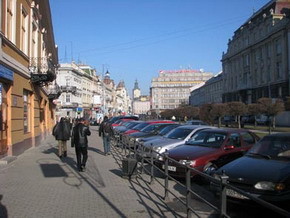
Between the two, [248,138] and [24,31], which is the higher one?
[24,31]

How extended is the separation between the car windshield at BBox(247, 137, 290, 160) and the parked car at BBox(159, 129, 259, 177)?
56.2 inches

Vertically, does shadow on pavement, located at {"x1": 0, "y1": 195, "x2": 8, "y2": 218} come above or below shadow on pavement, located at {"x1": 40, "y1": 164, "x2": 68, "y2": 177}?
below

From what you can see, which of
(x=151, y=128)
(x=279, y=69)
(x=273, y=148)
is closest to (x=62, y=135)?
(x=151, y=128)

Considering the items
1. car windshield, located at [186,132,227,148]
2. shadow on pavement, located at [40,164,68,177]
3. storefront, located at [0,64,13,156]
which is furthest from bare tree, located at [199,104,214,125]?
car windshield, located at [186,132,227,148]

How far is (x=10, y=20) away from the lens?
15523 millimetres

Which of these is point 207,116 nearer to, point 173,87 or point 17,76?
point 17,76

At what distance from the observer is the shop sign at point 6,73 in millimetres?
13000

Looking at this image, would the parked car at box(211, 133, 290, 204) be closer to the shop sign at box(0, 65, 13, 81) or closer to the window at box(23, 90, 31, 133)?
the shop sign at box(0, 65, 13, 81)

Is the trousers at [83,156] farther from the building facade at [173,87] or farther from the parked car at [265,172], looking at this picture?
the building facade at [173,87]

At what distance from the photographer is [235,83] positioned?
341 ft

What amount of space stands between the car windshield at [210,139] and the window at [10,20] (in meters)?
7.91

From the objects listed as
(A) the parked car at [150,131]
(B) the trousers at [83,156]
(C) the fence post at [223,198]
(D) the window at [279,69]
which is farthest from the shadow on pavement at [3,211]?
(D) the window at [279,69]

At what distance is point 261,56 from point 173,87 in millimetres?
81088

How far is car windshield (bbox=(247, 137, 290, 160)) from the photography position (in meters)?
8.25
